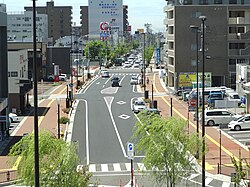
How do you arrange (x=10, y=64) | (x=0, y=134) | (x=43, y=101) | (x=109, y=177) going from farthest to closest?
(x=43, y=101) → (x=10, y=64) → (x=0, y=134) → (x=109, y=177)

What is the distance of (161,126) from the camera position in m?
19.7

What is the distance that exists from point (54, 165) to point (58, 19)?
154896mm

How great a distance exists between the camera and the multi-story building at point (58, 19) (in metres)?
167

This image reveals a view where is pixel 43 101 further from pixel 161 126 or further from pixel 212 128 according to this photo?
pixel 161 126

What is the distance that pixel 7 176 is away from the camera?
81.4ft

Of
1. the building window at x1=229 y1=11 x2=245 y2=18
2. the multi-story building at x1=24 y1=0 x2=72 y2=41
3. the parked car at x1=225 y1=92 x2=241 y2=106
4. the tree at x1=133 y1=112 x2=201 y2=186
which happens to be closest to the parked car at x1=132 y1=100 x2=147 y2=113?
the parked car at x1=225 y1=92 x2=241 y2=106

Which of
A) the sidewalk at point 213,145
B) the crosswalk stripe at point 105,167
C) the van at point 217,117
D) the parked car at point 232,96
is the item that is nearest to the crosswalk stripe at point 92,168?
the crosswalk stripe at point 105,167

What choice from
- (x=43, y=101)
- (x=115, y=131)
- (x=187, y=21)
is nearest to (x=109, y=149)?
(x=115, y=131)

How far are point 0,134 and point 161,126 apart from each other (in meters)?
17.9

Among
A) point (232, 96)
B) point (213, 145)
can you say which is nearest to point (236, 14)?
point (232, 96)

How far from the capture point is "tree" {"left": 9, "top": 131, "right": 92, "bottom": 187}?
16094 mm

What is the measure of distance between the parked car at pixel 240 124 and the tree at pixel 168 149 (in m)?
19.0

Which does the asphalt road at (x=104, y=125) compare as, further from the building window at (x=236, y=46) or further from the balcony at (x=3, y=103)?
the building window at (x=236, y=46)

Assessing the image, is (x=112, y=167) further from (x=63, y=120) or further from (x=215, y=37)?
(x=215, y=37)
